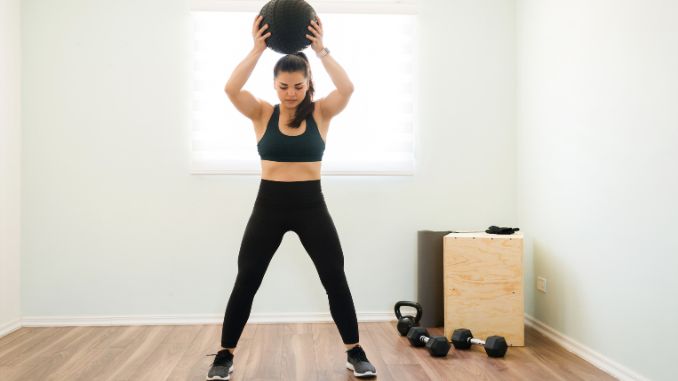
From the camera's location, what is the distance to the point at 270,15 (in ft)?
7.13

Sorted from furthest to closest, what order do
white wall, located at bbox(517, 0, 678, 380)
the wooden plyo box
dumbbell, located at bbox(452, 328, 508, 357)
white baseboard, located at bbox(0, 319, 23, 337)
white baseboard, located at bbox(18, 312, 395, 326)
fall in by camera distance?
white baseboard, located at bbox(18, 312, 395, 326), white baseboard, located at bbox(0, 319, 23, 337), the wooden plyo box, dumbbell, located at bbox(452, 328, 508, 357), white wall, located at bbox(517, 0, 678, 380)

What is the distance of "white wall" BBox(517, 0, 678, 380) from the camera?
2.08 metres

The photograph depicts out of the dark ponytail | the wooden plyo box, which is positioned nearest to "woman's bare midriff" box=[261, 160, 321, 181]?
the dark ponytail

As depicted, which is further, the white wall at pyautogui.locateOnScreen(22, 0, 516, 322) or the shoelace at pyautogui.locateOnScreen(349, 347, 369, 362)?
the white wall at pyautogui.locateOnScreen(22, 0, 516, 322)

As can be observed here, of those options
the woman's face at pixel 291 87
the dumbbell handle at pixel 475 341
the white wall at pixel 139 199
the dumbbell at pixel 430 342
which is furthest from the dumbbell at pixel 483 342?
the woman's face at pixel 291 87

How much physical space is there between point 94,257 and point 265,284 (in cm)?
107

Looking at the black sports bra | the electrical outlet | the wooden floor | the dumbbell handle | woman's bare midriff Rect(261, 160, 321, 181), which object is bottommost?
the wooden floor

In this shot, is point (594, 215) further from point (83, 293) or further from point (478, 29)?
point (83, 293)

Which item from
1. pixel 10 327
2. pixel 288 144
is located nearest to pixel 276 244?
pixel 288 144

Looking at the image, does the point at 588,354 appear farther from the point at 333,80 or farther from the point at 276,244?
the point at 333,80

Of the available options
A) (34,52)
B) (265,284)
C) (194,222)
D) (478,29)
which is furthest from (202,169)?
(478,29)

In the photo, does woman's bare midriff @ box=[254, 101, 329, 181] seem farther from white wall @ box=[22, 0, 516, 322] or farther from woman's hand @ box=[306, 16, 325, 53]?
white wall @ box=[22, 0, 516, 322]

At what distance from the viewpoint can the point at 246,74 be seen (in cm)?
224

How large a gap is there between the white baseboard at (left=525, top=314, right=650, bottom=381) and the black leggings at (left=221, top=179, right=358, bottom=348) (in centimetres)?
115
